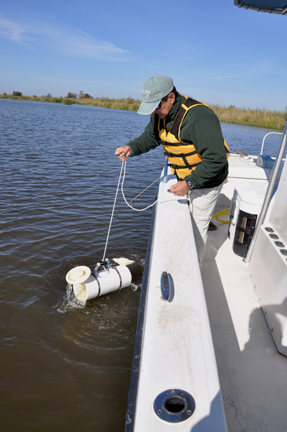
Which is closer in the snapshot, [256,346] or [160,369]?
[160,369]

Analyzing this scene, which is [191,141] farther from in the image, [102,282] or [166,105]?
[102,282]

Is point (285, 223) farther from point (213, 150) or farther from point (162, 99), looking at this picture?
point (162, 99)

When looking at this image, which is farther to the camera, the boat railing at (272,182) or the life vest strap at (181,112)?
the life vest strap at (181,112)

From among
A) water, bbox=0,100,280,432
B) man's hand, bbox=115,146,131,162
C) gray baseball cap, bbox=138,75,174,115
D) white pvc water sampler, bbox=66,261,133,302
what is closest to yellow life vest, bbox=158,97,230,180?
gray baseball cap, bbox=138,75,174,115

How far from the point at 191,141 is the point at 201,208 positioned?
0.69 meters

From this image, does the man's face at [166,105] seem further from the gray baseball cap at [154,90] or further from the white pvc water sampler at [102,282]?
the white pvc water sampler at [102,282]

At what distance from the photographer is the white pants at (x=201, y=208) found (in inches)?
119

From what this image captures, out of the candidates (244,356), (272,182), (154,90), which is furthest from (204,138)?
(244,356)

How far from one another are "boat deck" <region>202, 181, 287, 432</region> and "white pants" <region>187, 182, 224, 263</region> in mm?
291

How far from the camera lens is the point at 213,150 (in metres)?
2.47

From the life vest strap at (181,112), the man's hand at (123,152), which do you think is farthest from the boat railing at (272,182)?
the man's hand at (123,152)

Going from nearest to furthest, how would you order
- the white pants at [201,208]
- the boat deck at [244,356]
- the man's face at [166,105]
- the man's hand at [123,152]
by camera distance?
the boat deck at [244,356] < the man's face at [166,105] < the white pants at [201,208] < the man's hand at [123,152]

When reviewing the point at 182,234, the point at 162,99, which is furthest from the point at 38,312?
the point at 162,99

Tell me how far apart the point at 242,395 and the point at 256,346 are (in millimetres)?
418
